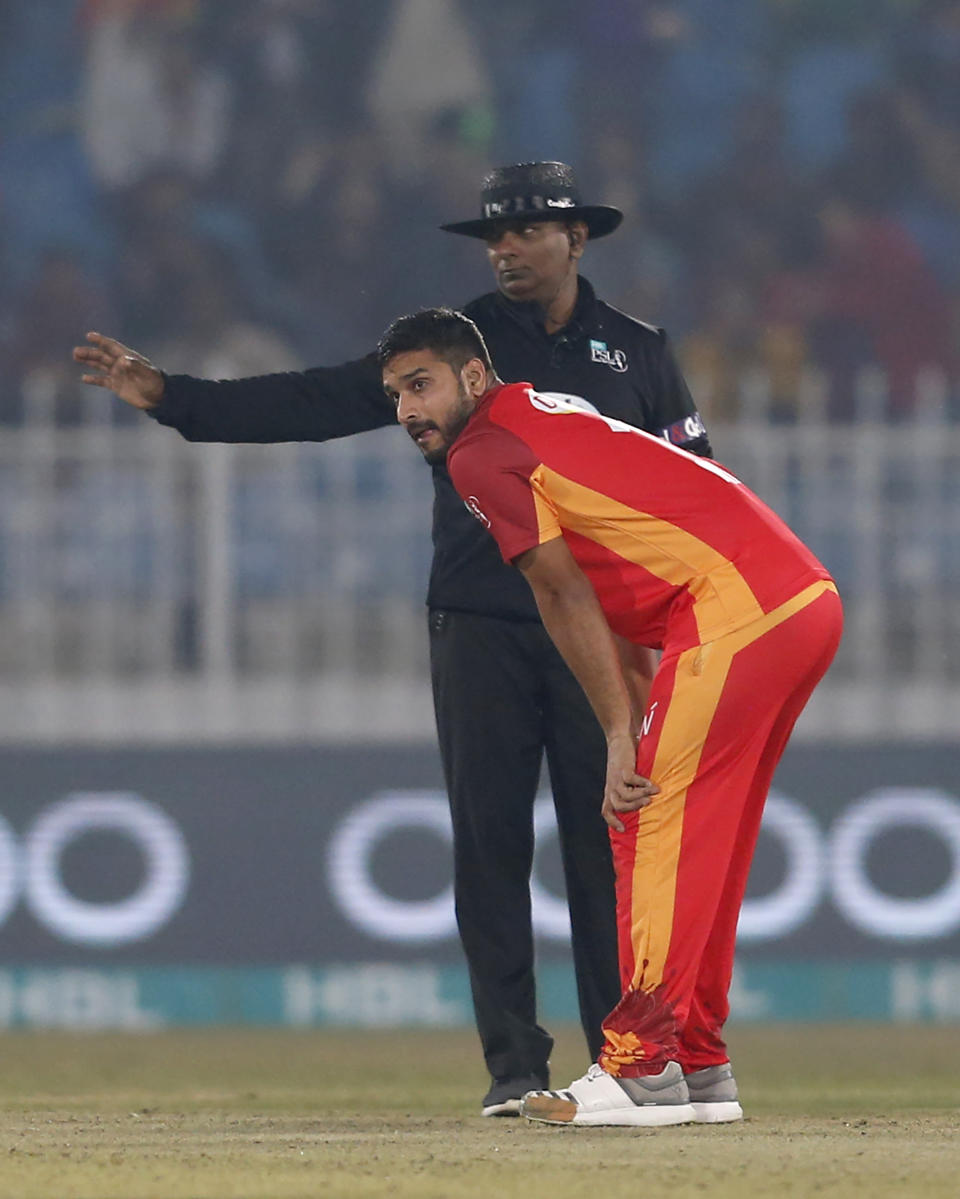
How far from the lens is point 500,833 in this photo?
4.45 m

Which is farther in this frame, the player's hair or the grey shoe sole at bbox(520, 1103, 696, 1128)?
the player's hair

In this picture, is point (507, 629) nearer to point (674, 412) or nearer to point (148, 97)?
point (674, 412)

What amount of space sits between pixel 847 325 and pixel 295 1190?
378 inches

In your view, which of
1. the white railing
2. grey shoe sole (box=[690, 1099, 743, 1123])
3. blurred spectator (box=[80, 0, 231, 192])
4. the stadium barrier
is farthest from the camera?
blurred spectator (box=[80, 0, 231, 192])

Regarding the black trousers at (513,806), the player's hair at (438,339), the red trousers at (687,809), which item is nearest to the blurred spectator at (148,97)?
the black trousers at (513,806)

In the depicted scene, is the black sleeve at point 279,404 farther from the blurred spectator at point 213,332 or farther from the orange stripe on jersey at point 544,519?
the blurred spectator at point 213,332

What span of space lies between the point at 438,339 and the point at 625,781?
837 mm

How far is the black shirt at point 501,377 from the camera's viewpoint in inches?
176

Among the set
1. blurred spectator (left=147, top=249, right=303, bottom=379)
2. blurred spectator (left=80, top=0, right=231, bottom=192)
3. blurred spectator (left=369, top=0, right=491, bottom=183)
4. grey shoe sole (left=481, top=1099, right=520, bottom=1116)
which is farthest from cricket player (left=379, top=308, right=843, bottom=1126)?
blurred spectator (left=80, top=0, right=231, bottom=192)

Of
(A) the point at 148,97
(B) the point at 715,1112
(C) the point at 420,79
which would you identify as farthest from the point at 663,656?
(C) the point at 420,79

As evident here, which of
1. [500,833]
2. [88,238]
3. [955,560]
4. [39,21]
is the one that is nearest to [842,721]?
[955,560]

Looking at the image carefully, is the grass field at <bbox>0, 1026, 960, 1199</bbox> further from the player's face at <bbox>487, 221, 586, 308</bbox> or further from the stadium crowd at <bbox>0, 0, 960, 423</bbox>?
the stadium crowd at <bbox>0, 0, 960, 423</bbox>

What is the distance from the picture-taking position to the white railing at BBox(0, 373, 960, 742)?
801 cm

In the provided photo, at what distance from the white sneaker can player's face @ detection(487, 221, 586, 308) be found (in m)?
1.54
